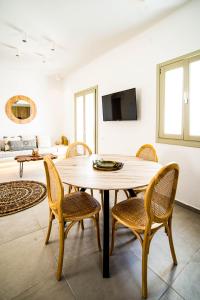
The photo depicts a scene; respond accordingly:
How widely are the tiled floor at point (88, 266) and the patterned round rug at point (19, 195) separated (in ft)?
1.22

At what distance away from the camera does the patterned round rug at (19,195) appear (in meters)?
2.50

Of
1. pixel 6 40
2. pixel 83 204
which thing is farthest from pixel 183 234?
pixel 6 40

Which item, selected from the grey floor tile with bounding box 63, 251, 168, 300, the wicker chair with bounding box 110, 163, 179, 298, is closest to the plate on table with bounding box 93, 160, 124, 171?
the wicker chair with bounding box 110, 163, 179, 298

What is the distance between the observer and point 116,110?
3.56 meters

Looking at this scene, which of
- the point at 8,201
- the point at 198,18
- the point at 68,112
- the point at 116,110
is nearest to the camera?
the point at 198,18

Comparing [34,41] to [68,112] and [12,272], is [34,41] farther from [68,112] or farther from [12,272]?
[12,272]

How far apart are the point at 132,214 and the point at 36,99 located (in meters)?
5.31

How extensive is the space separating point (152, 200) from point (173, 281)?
68 centimetres

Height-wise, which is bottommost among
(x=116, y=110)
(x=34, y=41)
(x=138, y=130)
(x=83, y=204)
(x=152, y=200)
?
(x=83, y=204)

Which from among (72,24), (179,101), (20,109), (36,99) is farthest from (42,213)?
(36,99)

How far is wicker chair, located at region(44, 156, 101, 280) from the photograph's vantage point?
1341 millimetres

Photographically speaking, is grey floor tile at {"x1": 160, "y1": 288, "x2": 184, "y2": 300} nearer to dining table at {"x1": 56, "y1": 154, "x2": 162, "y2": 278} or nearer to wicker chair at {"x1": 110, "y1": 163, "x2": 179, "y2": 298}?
wicker chair at {"x1": 110, "y1": 163, "x2": 179, "y2": 298}

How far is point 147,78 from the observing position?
9.75 feet

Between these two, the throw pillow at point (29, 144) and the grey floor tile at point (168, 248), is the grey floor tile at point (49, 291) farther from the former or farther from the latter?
the throw pillow at point (29, 144)
